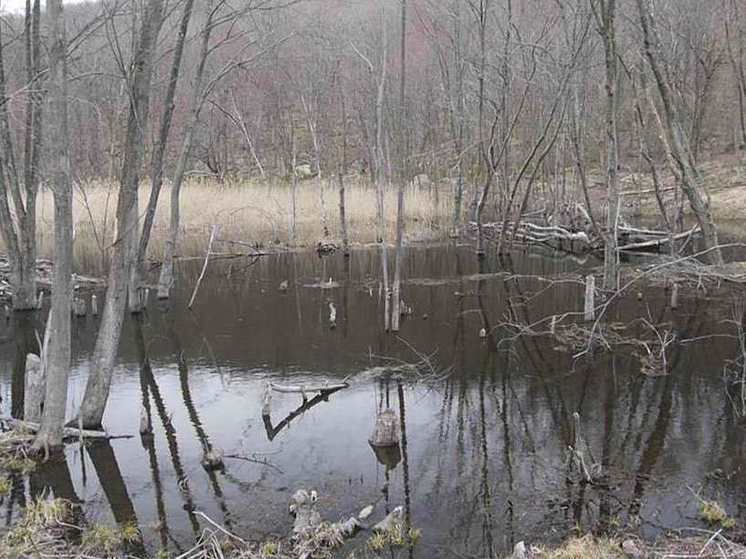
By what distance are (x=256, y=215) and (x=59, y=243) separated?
16.7 meters

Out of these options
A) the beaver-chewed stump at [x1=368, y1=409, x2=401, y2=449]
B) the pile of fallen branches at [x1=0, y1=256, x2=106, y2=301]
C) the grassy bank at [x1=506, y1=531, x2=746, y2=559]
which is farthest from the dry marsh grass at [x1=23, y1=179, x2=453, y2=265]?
the grassy bank at [x1=506, y1=531, x2=746, y2=559]

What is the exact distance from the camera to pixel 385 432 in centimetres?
763

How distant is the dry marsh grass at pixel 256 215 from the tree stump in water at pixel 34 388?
1295 centimetres

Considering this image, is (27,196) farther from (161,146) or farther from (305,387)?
(305,387)

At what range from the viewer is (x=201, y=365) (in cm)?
1100

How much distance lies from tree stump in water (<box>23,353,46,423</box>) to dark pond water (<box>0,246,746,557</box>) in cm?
75

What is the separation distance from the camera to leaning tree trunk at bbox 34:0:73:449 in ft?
21.1

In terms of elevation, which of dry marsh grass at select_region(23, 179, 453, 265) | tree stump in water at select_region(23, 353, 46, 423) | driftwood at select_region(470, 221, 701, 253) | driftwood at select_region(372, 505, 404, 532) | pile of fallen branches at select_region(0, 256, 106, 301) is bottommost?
driftwood at select_region(372, 505, 404, 532)

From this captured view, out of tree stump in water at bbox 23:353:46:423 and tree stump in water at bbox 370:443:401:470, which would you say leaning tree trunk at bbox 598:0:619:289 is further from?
tree stump in water at bbox 23:353:46:423

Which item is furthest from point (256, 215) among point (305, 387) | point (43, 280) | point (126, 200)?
point (126, 200)

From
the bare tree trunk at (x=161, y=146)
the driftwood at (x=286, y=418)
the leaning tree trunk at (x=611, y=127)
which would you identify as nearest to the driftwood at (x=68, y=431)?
the driftwood at (x=286, y=418)

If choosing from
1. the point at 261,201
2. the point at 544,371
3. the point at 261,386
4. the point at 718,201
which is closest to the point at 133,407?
the point at 261,386

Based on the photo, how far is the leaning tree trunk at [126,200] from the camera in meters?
7.45

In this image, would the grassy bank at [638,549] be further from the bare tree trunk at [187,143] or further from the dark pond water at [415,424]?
the bare tree trunk at [187,143]
